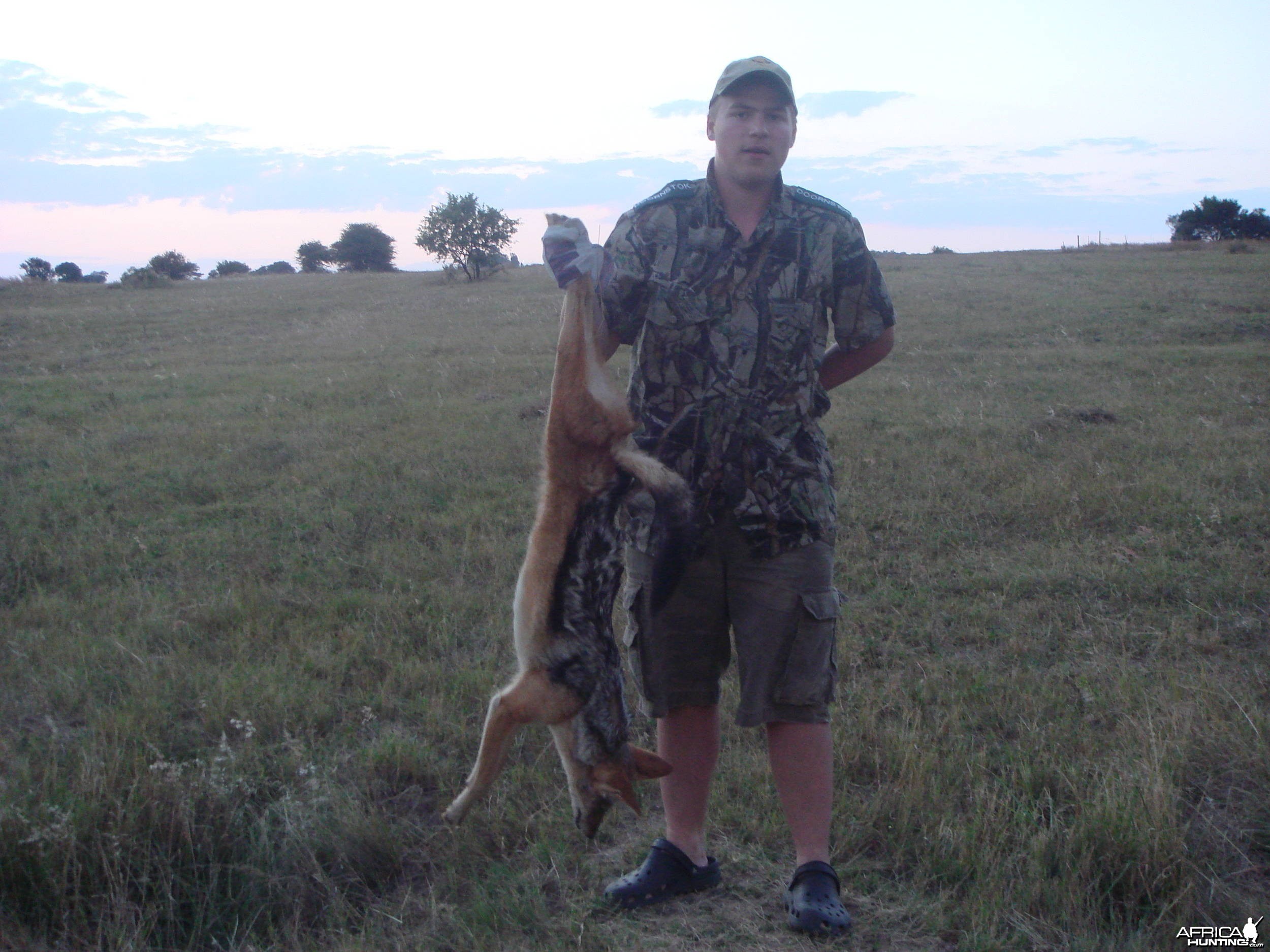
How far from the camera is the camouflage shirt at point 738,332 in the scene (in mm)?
3182

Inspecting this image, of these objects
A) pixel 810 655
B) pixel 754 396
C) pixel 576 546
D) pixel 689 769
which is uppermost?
pixel 754 396

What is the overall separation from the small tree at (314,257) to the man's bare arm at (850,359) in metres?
63.8

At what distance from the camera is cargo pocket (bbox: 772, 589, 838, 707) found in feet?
10.6

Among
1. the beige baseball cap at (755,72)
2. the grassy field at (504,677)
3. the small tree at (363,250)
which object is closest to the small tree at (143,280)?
the small tree at (363,250)

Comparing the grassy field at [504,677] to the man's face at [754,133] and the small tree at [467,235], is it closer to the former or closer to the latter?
the man's face at [754,133]

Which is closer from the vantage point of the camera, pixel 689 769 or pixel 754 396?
pixel 754 396

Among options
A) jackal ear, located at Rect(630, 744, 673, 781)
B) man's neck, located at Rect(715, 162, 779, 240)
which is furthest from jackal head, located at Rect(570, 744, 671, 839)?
man's neck, located at Rect(715, 162, 779, 240)

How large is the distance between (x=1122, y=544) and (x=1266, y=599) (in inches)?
44.1

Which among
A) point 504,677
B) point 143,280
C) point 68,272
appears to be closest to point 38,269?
point 68,272

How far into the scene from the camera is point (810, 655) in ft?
10.7

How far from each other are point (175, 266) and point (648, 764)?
59.9 meters

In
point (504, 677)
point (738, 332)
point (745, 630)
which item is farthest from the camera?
point (504, 677)

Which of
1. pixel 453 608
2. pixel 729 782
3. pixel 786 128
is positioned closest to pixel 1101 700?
pixel 729 782

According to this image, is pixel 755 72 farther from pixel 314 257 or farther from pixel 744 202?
pixel 314 257
